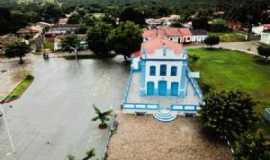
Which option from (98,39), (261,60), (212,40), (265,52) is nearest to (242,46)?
(212,40)

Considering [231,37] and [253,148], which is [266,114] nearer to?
[253,148]

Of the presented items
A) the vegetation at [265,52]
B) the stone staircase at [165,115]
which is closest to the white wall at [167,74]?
the stone staircase at [165,115]

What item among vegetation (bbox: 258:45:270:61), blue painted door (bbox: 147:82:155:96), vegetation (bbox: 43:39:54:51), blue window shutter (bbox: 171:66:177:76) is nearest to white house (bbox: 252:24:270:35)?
vegetation (bbox: 258:45:270:61)

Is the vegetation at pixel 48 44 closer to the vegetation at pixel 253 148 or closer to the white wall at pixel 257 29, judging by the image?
the vegetation at pixel 253 148

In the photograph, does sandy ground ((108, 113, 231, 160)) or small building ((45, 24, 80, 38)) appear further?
small building ((45, 24, 80, 38))

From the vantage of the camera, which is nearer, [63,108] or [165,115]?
[165,115]

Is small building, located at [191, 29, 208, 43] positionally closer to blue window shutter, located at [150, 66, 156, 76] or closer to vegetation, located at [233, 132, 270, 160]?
A: blue window shutter, located at [150, 66, 156, 76]

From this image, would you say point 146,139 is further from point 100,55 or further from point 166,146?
point 100,55
